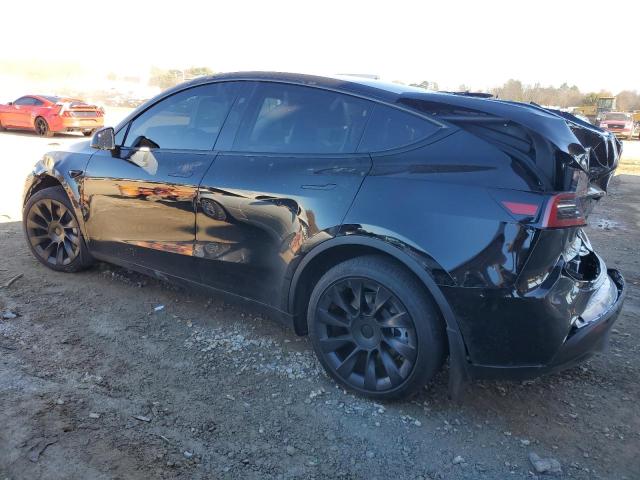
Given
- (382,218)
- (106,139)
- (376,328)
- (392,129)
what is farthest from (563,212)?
(106,139)

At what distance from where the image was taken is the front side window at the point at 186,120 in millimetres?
3484

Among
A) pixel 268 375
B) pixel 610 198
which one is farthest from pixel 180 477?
pixel 610 198

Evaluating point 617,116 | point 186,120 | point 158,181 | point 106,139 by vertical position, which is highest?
point 186,120

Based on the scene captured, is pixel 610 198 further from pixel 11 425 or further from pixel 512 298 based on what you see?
pixel 11 425

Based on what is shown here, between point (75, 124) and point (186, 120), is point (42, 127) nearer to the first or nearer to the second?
point (75, 124)

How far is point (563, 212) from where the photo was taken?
2365mm

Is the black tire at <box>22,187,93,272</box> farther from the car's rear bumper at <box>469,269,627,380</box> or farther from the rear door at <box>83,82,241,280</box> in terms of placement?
the car's rear bumper at <box>469,269,627,380</box>

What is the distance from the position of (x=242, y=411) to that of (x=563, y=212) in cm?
189

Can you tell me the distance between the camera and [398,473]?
7.85 ft

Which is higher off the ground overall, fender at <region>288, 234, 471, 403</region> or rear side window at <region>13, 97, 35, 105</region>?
rear side window at <region>13, 97, 35, 105</region>

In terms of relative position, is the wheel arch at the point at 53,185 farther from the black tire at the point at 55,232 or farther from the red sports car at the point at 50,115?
the red sports car at the point at 50,115

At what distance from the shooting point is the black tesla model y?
2410 millimetres

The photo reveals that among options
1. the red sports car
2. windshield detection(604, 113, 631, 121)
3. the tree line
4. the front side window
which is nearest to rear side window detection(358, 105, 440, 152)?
the front side window

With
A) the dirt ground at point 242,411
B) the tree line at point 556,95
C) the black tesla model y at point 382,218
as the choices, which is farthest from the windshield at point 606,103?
the black tesla model y at point 382,218
